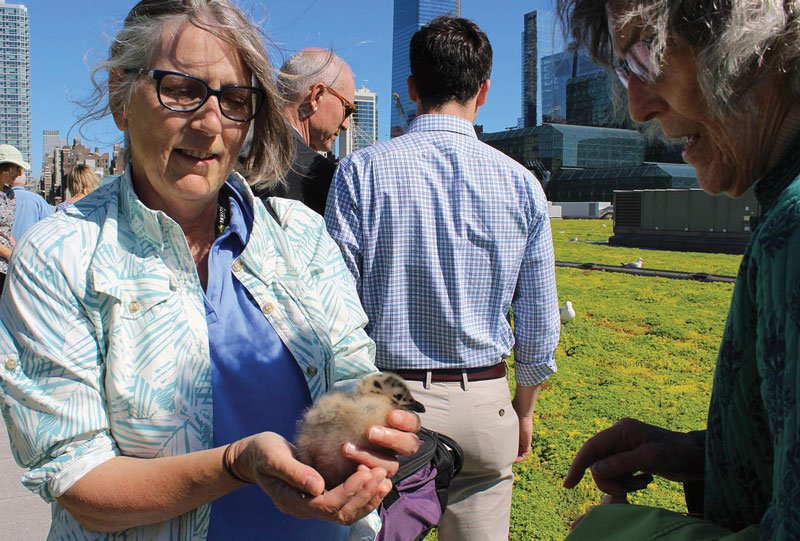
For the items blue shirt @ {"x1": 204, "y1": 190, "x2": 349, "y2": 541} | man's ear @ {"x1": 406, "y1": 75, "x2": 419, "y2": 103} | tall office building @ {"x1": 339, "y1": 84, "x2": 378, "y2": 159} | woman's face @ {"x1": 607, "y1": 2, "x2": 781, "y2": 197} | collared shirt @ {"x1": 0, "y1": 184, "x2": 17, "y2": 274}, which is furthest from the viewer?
collared shirt @ {"x1": 0, "y1": 184, "x2": 17, "y2": 274}

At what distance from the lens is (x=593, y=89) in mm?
70188

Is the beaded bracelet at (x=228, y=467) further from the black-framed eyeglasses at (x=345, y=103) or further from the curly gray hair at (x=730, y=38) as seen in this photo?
the black-framed eyeglasses at (x=345, y=103)

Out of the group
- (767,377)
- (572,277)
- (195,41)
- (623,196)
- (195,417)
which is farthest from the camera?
(623,196)

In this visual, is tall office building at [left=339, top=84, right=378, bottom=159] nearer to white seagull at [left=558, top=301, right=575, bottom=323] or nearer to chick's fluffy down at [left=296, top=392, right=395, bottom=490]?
chick's fluffy down at [left=296, top=392, right=395, bottom=490]

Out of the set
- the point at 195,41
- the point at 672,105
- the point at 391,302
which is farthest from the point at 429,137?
the point at 672,105

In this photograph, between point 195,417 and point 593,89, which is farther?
point 593,89

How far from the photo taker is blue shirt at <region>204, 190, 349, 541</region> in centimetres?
201

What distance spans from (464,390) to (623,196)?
76.0 feet

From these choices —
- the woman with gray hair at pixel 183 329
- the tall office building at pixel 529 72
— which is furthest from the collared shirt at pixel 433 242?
the tall office building at pixel 529 72

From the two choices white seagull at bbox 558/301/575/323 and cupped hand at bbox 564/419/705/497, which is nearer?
cupped hand at bbox 564/419/705/497

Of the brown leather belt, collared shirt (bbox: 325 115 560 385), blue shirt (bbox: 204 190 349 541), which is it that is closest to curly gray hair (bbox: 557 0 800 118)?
blue shirt (bbox: 204 190 349 541)

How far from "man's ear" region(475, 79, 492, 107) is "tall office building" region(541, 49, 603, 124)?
0.40m

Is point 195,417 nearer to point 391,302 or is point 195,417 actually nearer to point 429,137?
point 391,302

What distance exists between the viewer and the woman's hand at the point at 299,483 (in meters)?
1.63
